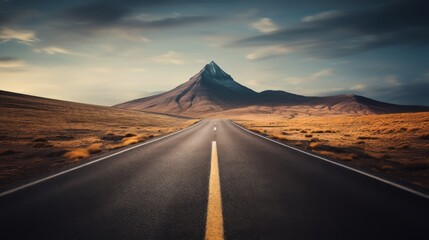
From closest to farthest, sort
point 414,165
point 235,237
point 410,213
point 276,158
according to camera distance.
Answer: point 235,237
point 410,213
point 414,165
point 276,158

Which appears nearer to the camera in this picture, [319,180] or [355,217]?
[355,217]

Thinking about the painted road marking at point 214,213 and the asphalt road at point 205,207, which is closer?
the painted road marking at point 214,213

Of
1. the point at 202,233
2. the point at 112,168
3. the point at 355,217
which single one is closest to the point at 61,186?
the point at 112,168

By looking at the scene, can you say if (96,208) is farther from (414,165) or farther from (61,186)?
(414,165)

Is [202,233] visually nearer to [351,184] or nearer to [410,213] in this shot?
[410,213]

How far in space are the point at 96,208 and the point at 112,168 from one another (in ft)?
10.9

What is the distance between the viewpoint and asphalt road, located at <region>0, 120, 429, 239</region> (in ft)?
9.98

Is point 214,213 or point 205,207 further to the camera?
point 205,207

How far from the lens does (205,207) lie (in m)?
3.81

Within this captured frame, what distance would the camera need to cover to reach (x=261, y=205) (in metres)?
3.93

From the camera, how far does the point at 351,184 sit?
5273 mm

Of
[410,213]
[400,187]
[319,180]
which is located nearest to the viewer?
[410,213]

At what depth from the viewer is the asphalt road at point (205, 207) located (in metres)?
3.04

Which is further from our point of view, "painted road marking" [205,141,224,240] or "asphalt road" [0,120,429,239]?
"asphalt road" [0,120,429,239]
